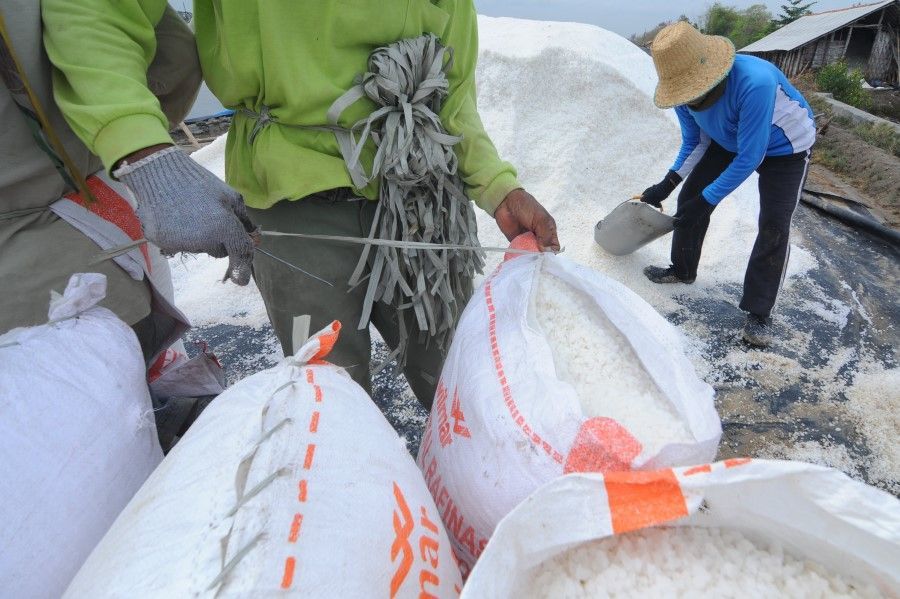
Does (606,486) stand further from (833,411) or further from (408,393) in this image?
(833,411)

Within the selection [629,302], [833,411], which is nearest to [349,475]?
[629,302]

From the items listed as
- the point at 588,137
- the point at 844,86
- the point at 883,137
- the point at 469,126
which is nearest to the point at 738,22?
the point at 844,86

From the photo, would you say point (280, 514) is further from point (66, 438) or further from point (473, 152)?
point (473, 152)

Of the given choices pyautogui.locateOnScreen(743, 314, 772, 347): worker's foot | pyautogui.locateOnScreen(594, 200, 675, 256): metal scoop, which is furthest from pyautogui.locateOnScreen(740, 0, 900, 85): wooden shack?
pyautogui.locateOnScreen(743, 314, 772, 347): worker's foot

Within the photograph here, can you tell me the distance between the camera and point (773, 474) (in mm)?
449

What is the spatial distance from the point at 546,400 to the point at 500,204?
523 millimetres

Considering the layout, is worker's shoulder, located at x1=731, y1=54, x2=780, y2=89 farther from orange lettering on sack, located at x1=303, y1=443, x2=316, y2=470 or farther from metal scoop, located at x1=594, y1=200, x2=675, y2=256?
orange lettering on sack, located at x1=303, y1=443, x2=316, y2=470

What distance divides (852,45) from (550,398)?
15478 mm

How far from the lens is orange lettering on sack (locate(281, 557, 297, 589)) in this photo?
0.38 meters

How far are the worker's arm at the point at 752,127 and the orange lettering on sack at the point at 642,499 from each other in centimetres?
201

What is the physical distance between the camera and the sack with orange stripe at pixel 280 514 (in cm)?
38

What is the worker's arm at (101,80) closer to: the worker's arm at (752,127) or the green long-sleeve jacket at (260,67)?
the green long-sleeve jacket at (260,67)

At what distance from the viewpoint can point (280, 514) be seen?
416 millimetres

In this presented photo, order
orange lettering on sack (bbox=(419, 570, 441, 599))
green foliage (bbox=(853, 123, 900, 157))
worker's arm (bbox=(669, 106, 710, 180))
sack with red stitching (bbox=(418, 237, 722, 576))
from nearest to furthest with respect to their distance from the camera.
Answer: orange lettering on sack (bbox=(419, 570, 441, 599)) → sack with red stitching (bbox=(418, 237, 722, 576)) → worker's arm (bbox=(669, 106, 710, 180)) → green foliage (bbox=(853, 123, 900, 157))
